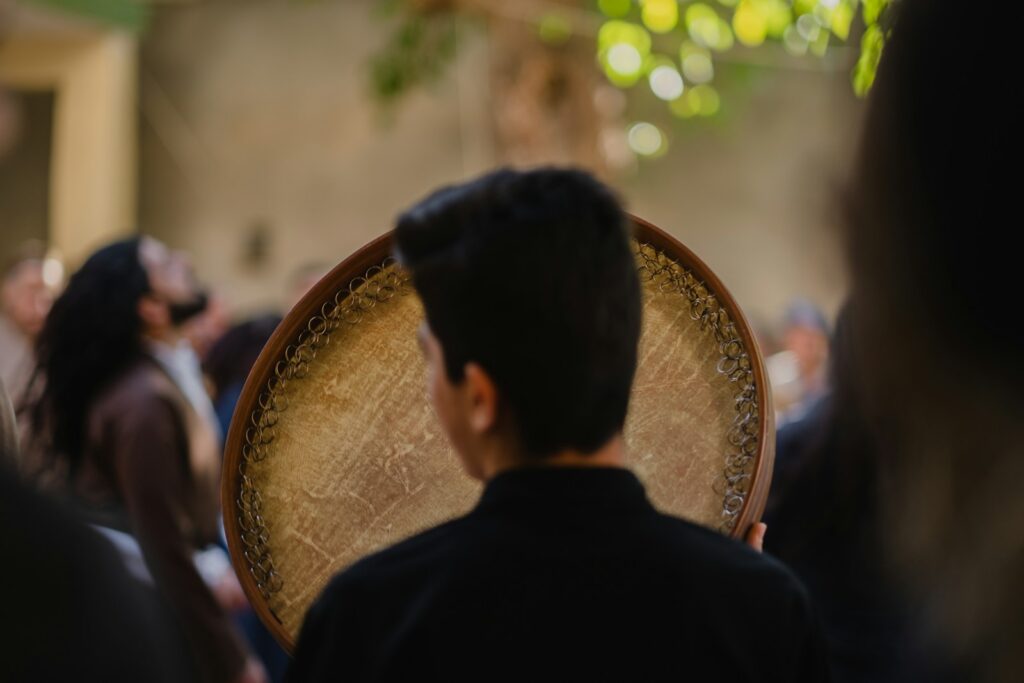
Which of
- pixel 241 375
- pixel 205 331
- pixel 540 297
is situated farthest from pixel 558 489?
pixel 205 331

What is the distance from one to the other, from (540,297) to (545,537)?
23 centimetres

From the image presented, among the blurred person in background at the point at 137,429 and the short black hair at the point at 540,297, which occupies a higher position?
the short black hair at the point at 540,297

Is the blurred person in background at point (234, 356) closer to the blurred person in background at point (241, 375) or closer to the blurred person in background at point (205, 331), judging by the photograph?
the blurred person in background at point (241, 375)

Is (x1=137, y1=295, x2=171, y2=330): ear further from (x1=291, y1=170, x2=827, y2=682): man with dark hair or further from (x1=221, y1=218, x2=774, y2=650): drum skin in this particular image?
(x1=291, y1=170, x2=827, y2=682): man with dark hair

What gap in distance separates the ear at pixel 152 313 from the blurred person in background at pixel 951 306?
9.74 ft

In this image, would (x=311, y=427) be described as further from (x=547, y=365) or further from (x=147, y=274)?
(x=147, y=274)

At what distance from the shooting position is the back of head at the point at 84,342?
3324 millimetres

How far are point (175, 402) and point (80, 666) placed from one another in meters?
2.38

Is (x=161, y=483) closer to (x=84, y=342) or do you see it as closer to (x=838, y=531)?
(x=84, y=342)

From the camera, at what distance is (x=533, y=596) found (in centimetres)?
119

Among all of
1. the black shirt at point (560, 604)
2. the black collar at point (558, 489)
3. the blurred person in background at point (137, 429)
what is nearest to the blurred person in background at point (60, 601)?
the black shirt at point (560, 604)

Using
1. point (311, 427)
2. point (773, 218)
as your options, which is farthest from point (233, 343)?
point (773, 218)

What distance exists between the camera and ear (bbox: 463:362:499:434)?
1223 mm

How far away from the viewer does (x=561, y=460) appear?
1236mm
